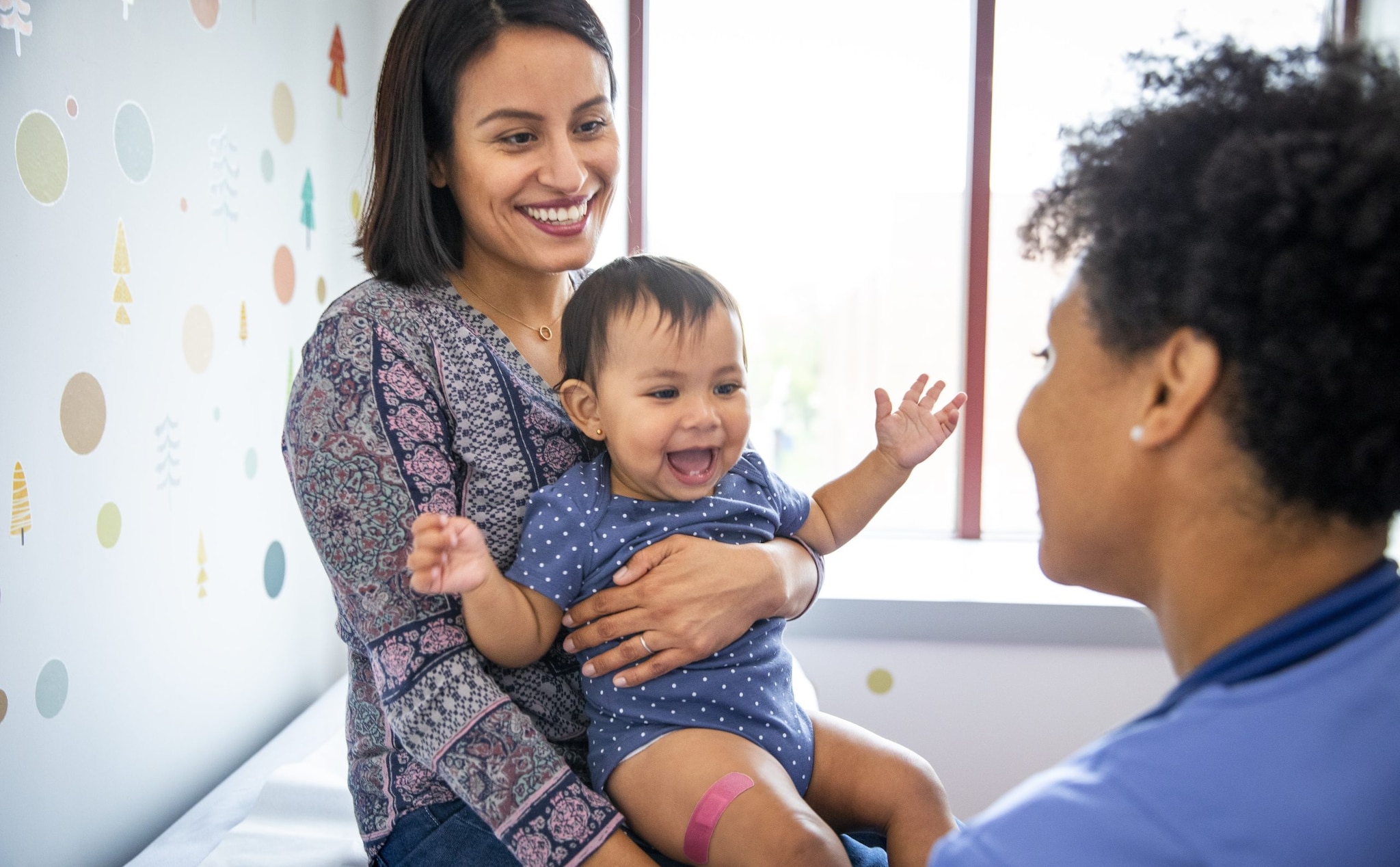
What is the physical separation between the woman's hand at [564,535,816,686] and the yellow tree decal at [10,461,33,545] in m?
0.68

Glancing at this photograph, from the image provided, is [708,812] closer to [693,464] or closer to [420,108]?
[693,464]

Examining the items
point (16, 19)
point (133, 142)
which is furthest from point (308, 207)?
point (16, 19)

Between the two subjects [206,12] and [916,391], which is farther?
[206,12]

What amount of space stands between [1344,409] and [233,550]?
66.6 inches

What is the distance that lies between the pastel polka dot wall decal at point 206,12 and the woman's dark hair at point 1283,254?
4.86ft

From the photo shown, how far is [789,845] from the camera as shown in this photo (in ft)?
3.23

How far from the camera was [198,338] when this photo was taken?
1634 mm

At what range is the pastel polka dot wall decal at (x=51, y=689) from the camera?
127 centimetres

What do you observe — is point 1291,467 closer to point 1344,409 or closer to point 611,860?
point 1344,409

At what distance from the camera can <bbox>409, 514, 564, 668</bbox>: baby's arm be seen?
962mm

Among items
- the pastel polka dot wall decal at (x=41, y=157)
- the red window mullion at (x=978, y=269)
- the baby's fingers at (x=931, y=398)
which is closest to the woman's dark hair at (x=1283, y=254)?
the baby's fingers at (x=931, y=398)

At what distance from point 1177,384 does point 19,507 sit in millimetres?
1281

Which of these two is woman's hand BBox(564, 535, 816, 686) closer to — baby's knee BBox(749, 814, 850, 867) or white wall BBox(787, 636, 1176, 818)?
baby's knee BBox(749, 814, 850, 867)

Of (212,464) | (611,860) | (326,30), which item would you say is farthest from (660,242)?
(611,860)
